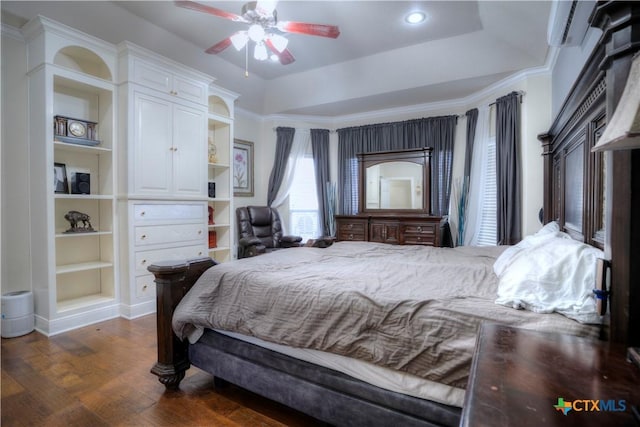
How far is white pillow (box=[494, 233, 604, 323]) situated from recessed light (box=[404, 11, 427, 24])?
2.80m

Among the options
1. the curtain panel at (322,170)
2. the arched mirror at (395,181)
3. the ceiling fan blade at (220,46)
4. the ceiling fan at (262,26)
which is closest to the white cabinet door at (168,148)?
the ceiling fan blade at (220,46)

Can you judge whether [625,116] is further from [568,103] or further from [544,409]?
[568,103]

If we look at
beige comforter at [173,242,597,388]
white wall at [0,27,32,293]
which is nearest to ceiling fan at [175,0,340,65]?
beige comforter at [173,242,597,388]

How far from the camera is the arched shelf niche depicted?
300cm

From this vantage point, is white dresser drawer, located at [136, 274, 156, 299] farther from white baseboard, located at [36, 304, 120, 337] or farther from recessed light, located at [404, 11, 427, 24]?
recessed light, located at [404, 11, 427, 24]

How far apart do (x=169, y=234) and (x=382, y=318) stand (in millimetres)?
2905

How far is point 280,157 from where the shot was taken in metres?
5.25

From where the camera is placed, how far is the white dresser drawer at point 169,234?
10.6 ft

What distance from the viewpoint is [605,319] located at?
1.04 meters

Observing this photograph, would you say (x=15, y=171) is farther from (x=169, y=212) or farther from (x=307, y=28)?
(x=307, y=28)

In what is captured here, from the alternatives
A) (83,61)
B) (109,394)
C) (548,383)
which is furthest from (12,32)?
(548,383)

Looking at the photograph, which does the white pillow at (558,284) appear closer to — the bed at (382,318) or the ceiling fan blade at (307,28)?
the bed at (382,318)

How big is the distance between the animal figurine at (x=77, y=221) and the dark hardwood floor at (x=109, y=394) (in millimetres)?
1022

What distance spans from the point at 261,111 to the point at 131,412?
4455 millimetres
